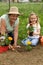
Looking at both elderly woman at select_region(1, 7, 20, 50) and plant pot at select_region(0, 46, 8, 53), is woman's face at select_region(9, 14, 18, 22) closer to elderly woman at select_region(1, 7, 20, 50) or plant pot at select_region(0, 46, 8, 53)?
elderly woman at select_region(1, 7, 20, 50)

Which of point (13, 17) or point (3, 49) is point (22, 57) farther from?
point (13, 17)

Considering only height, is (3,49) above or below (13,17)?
below

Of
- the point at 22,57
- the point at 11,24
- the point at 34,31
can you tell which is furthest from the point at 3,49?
the point at 34,31

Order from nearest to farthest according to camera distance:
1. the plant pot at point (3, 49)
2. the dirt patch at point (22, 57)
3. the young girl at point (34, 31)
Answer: the dirt patch at point (22, 57), the plant pot at point (3, 49), the young girl at point (34, 31)

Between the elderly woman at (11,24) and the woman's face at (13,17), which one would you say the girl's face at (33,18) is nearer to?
the elderly woman at (11,24)

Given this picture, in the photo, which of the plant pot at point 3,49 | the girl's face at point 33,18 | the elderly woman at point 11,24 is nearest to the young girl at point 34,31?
the girl's face at point 33,18

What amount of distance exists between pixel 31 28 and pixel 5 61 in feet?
3.31

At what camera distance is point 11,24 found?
4.88m

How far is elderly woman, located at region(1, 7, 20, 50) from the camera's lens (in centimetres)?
465

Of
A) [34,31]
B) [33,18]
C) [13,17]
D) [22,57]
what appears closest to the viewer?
[22,57]

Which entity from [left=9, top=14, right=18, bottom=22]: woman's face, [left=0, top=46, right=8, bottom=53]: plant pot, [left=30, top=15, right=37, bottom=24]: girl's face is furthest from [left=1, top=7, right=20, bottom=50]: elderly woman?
[left=30, top=15, right=37, bottom=24]: girl's face

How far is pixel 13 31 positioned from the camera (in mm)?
5047

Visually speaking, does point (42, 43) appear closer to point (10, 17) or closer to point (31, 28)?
point (31, 28)

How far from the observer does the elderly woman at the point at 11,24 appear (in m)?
4.65
